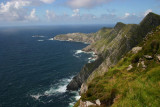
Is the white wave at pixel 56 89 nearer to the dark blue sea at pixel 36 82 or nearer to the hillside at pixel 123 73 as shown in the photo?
the dark blue sea at pixel 36 82

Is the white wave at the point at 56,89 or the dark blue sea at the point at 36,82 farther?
the white wave at the point at 56,89

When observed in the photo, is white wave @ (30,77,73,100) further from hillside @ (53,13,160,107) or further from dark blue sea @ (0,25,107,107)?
hillside @ (53,13,160,107)

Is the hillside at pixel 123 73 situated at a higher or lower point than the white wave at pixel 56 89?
higher

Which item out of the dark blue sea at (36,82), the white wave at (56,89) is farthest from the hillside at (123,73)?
the dark blue sea at (36,82)

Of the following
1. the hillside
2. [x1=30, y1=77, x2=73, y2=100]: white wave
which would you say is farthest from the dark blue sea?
the hillside

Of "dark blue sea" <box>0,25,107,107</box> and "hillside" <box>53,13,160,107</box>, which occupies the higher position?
"hillside" <box>53,13,160,107</box>

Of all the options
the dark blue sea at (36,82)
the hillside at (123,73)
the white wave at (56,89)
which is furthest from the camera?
the white wave at (56,89)

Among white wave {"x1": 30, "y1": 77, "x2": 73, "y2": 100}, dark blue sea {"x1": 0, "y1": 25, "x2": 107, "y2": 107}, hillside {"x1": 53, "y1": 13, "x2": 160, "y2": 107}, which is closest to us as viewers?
hillside {"x1": 53, "y1": 13, "x2": 160, "y2": 107}

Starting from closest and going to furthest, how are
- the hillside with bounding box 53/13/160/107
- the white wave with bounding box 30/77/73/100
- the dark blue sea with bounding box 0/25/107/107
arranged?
the hillside with bounding box 53/13/160/107 → the dark blue sea with bounding box 0/25/107/107 → the white wave with bounding box 30/77/73/100

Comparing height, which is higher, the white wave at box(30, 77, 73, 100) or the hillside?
the hillside

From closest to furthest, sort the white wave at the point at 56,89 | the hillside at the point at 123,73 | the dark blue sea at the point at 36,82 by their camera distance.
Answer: the hillside at the point at 123,73, the dark blue sea at the point at 36,82, the white wave at the point at 56,89

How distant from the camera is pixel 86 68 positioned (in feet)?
282

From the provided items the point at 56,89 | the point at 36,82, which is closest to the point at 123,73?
the point at 56,89

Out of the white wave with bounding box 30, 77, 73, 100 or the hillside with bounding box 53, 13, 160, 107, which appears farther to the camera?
the white wave with bounding box 30, 77, 73, 100
